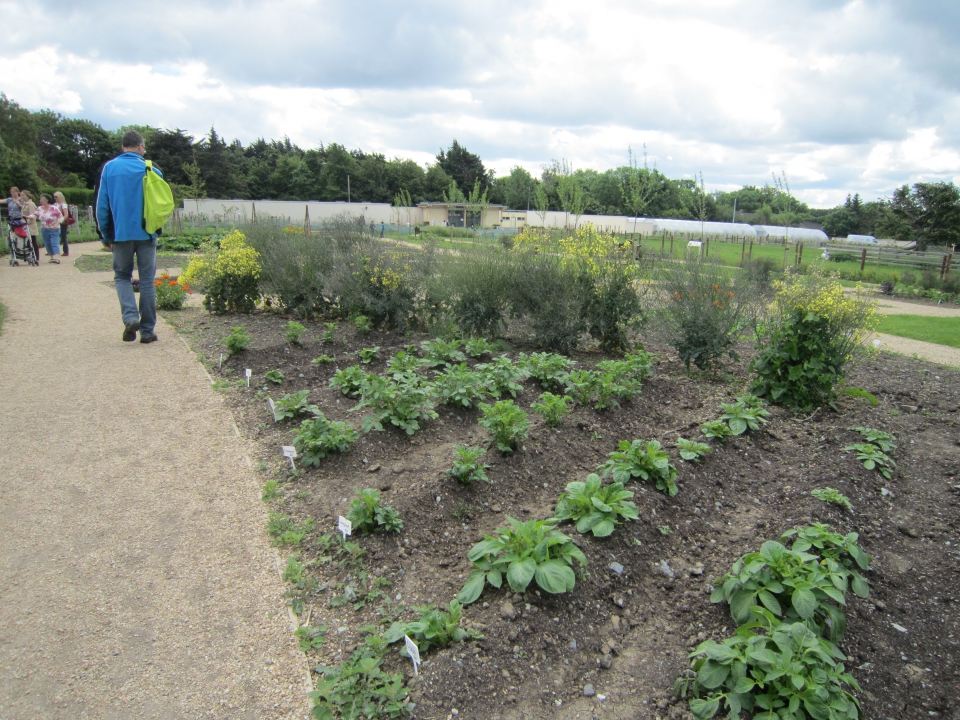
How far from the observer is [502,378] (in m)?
5.09

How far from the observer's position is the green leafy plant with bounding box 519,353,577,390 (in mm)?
5316

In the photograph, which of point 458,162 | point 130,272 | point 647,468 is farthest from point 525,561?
point 458,162

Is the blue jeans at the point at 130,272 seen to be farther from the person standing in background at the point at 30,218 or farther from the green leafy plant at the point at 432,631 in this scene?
the person standing in background at the point at 30,218

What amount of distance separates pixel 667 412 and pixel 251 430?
11.1 ft

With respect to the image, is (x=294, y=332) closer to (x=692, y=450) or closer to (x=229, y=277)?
(x=229, y=277)

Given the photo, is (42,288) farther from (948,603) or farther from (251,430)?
(948,603)

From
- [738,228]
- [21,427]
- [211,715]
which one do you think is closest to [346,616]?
[211,715]

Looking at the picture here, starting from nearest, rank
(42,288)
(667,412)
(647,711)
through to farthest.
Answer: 1. (647,711)
2. (667,412)
3. (42,288)

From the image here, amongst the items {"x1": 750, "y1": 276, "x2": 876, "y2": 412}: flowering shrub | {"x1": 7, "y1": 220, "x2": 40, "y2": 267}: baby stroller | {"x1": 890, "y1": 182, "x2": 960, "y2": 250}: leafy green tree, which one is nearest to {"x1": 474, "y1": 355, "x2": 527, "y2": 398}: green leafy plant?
{"x1": 750, "y1": 276, "x2": 876, "y2": 412}: flowering shrub

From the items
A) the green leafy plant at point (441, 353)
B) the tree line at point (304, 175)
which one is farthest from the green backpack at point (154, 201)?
the tree line at point (304, 175)

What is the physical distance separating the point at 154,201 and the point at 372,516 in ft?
17.0

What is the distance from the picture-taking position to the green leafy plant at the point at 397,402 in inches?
175

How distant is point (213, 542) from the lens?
3414mm

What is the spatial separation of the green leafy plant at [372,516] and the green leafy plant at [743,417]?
2.46 meters
